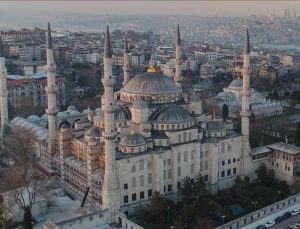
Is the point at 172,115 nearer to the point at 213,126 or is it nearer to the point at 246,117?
the point at 213,126

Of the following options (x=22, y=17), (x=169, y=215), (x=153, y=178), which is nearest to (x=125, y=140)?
(x=153, y=178)

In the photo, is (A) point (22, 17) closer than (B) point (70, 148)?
No

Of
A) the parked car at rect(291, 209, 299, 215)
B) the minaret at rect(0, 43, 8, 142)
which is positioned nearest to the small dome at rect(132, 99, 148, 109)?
the parked car at rect(291, 209, 299, 215)

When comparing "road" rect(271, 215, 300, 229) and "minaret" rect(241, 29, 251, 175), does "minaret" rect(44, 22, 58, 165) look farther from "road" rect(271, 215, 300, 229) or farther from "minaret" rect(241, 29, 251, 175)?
"road" rect(271, 215, 300, 229)

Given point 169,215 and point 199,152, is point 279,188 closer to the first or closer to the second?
point 199,152

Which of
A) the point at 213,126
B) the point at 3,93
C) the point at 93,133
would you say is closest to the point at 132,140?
the point at 93,133
